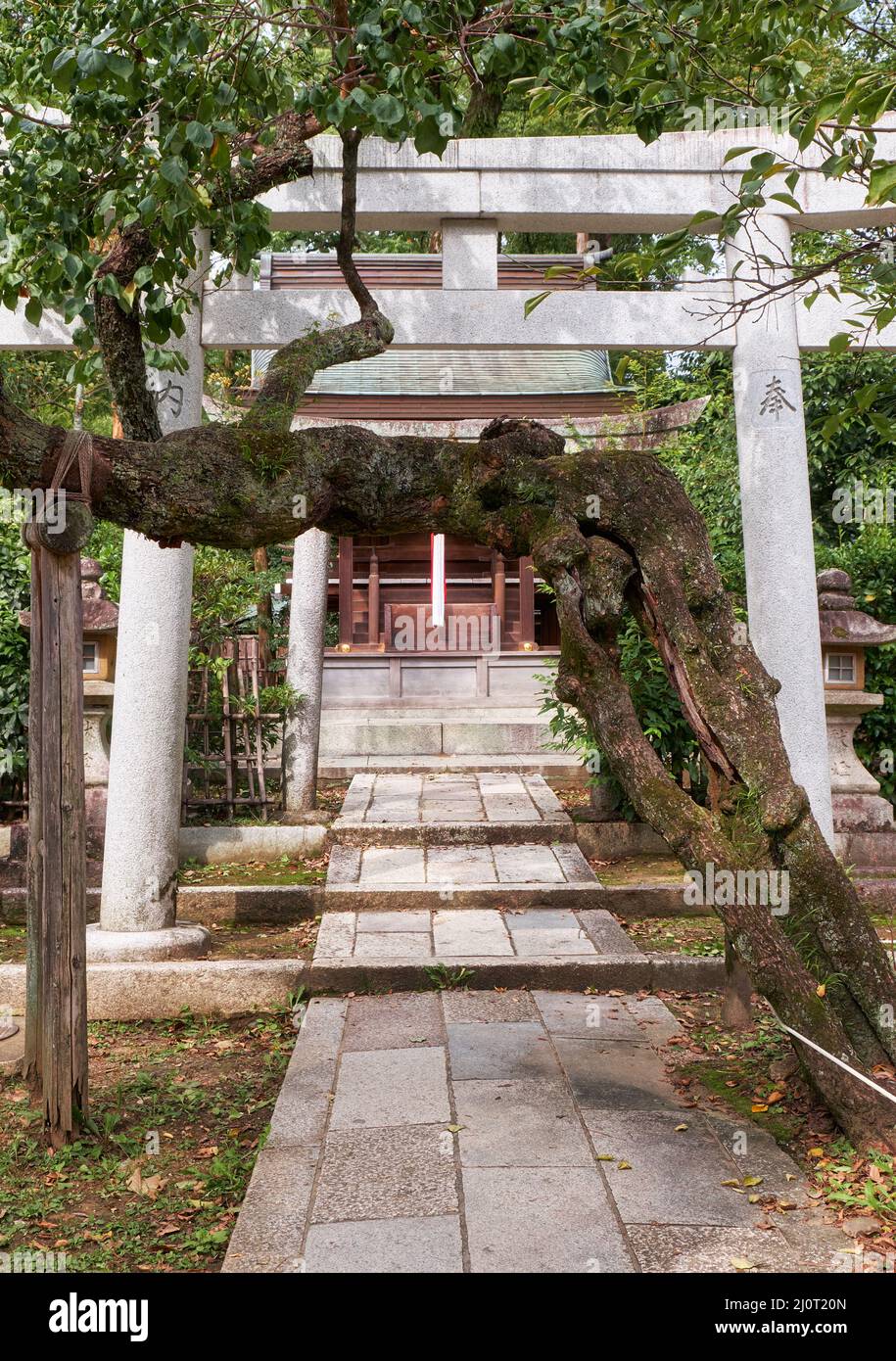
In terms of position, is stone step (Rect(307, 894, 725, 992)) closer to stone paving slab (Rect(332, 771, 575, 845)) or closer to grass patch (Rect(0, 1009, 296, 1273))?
grass patch (Rect(0, 1009, 296, 1273))

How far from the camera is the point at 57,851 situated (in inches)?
157

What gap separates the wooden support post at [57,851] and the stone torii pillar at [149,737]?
204cm

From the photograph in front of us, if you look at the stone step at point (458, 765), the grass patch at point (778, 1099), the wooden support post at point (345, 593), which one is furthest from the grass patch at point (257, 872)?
the wooden support post at point (345, 593)

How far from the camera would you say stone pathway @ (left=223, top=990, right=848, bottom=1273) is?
10.0 feet

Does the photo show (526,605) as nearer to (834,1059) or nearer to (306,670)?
(306,670)

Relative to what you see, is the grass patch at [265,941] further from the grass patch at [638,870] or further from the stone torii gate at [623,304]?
the stone torii gate at [623,304]

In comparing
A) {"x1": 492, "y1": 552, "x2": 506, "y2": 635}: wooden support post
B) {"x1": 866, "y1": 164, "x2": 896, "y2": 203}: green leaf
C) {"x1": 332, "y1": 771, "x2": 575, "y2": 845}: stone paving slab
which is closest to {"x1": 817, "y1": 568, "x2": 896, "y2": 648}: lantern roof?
{"x1": 332, "y1": 771, "x2": 575, "y2": 845}: stone paving slab

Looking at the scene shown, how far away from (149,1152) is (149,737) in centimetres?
269

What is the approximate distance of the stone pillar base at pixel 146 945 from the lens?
19.2 ft

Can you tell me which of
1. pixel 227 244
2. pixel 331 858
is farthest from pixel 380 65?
pixel 331 858

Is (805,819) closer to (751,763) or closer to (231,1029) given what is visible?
(751,763)

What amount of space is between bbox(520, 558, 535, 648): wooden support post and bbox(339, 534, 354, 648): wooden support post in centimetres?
240

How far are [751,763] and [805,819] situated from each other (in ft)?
0.92

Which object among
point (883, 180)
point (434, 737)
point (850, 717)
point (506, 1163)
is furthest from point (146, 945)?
point (434, 737)
